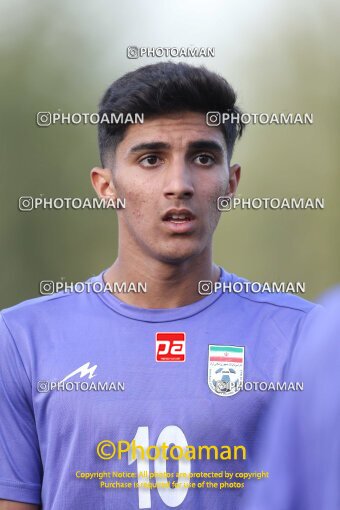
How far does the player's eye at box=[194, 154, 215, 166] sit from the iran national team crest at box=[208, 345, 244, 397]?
0.46 m

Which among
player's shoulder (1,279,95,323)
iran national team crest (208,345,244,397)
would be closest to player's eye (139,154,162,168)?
player's shoulder (1,279,95,323)

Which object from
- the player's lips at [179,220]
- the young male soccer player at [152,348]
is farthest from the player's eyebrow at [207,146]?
the player's lips at [179,220]

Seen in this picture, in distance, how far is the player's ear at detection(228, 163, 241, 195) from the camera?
227 cm

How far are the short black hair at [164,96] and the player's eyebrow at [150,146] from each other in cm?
5

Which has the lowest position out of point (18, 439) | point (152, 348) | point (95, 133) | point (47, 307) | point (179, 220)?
point (18, 439)

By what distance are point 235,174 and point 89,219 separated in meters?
0.41

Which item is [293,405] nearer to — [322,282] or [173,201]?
[173,201]

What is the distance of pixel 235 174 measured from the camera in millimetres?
2287

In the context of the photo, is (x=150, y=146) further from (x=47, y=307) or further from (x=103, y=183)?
(x=47, y=307)

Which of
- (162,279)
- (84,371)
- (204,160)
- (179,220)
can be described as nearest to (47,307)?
(84,371)

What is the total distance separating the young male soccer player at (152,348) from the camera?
6.93 ft

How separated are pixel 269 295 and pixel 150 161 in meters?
0.47

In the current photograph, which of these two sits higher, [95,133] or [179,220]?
[95,133]

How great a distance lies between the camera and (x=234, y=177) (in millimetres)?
2283
